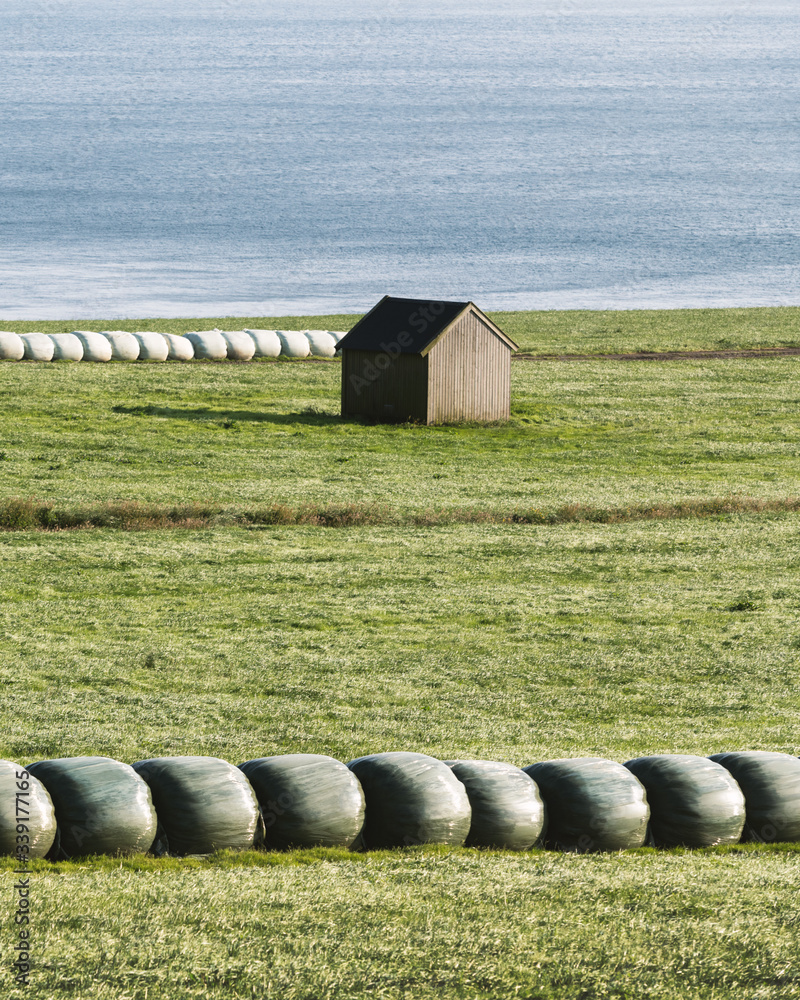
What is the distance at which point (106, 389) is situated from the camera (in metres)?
52.6

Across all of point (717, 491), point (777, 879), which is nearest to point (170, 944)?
point (777, 879)

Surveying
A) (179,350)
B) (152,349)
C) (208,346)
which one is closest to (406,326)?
(208,346)

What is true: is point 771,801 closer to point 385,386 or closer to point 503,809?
point 503,809

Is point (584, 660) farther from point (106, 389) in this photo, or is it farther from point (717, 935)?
point (106, 389)

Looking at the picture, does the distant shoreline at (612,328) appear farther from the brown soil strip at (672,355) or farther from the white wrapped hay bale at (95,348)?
the white wrapped hay bale at (95,348)

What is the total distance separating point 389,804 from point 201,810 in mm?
2022

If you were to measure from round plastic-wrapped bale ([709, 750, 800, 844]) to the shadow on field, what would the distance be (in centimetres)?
3416

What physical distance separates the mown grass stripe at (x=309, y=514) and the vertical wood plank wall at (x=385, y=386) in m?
11.9

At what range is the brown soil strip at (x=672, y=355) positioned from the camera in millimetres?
66500

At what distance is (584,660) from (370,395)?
26689mm

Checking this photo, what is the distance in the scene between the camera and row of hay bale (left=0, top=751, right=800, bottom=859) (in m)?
13.1

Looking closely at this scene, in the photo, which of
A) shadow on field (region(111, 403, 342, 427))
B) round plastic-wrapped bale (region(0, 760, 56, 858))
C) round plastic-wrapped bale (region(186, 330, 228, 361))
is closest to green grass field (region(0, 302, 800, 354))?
round plastic-wrapped bale (region(186, 330, 228, 361))

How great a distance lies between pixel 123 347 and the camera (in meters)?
59.7

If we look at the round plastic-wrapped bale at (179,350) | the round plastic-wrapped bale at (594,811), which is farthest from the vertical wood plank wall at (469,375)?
the round plastic-wrapped bale at (594,811)
